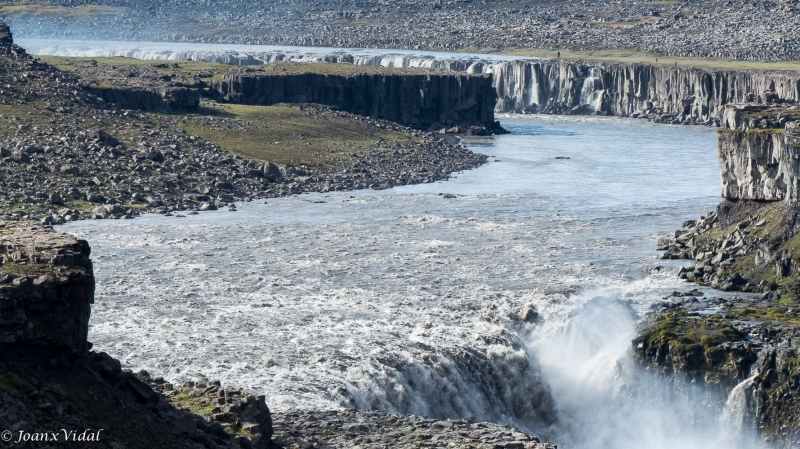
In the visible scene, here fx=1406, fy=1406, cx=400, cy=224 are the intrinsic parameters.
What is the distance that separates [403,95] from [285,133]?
32328 millimetres

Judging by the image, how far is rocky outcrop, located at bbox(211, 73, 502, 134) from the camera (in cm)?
13612

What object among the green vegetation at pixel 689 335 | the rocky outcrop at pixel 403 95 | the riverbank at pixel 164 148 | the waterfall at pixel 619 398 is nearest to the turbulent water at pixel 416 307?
the waterfall at pixel 619 398

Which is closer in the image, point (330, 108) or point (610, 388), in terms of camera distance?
point (610, 388)

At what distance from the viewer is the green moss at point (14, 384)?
3128cm

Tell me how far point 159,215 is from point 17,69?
34.2 metres

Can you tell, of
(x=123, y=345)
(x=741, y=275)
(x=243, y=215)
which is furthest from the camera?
(x=243, y=215)

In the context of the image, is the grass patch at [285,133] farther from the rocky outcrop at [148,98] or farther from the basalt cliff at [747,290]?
the basalt cliff at [747,290]

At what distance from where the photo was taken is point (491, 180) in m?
104

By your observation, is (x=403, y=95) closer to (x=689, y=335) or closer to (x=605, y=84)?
(x=605, y=84)

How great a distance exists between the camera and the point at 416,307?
59719 millimetres

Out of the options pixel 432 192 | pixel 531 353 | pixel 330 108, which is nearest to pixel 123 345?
pixel 531 353

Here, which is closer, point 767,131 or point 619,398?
point 619,398

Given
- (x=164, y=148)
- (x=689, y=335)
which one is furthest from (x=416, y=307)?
(x=164, y=148)

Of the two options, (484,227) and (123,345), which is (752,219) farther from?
(123,345)
